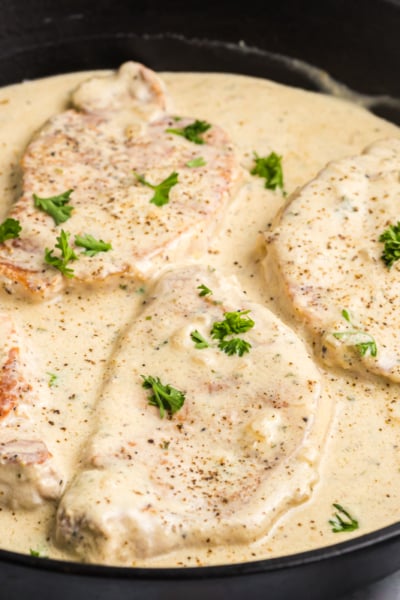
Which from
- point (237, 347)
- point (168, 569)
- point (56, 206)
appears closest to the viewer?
point (168, 569)

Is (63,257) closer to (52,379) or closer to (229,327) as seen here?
(52,379)

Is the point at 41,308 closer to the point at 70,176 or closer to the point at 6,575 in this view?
the point at 70,176

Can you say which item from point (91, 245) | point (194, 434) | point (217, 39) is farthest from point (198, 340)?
point (217, 39)

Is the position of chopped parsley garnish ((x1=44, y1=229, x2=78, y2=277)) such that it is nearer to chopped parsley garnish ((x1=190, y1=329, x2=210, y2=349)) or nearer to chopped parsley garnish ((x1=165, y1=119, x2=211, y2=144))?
chopped parsley garnish ((x1=190, y1=329, x2=210, y2=349))

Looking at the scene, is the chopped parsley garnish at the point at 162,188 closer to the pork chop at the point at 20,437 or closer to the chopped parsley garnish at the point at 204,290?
the chopped parsley garnish at the point at 204,290

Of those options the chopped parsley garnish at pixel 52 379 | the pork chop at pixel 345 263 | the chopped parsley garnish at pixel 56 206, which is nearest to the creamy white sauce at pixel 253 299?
the chopped parsley garnish at pixel 52 379
